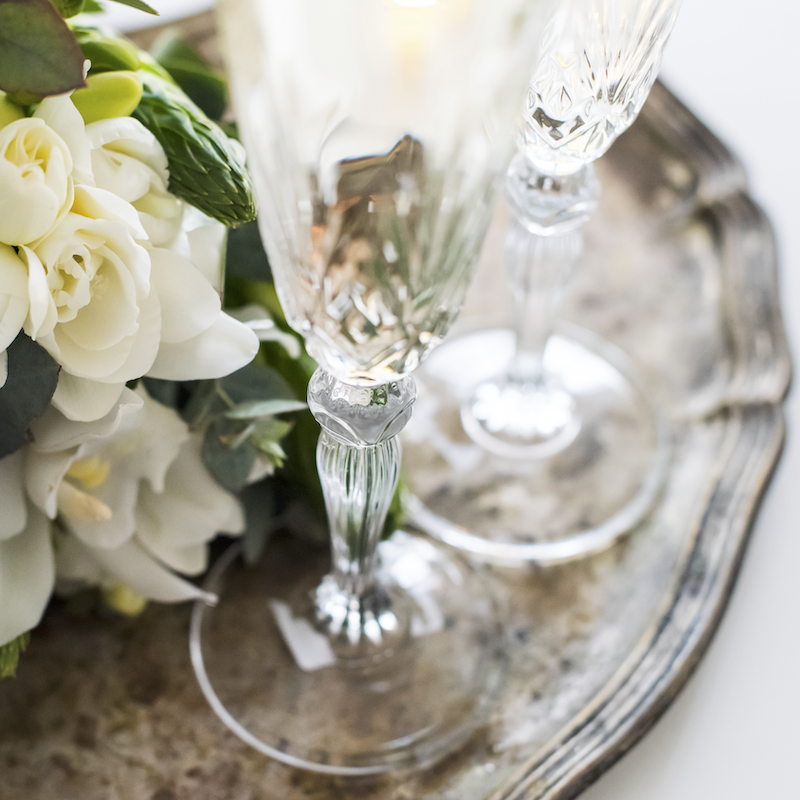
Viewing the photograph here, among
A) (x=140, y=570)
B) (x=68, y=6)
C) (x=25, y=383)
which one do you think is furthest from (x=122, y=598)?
(x=68, y=6)

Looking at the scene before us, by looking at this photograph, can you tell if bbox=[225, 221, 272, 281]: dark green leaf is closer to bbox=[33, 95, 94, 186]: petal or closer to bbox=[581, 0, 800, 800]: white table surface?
bbox=[33, 95, 94, 186]: petal

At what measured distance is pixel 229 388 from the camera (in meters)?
0.39

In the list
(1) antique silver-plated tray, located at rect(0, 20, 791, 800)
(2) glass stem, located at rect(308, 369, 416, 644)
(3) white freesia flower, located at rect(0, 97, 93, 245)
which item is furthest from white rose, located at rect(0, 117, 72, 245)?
(1) antique silver-plated tray, located at rect(0, 20, 791, 800)

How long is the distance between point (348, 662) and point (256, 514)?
0.08m

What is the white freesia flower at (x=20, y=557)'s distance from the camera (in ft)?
1.15

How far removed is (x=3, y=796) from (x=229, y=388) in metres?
0.19

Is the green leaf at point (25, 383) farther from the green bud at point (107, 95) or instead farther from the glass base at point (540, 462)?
the glass base at point (540, 462)

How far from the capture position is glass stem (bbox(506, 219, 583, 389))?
48 cm

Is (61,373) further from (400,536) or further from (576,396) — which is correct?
(576,396)

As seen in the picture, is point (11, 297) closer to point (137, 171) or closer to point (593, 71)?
point (137, 171)

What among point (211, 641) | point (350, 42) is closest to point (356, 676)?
point (211, 641)

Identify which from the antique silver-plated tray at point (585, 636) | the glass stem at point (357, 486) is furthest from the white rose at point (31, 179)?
the antique silver-plated tray at point (585, 636)

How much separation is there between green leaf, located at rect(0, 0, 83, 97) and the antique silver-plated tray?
0.83ft

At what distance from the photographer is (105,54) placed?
0.35 meters
